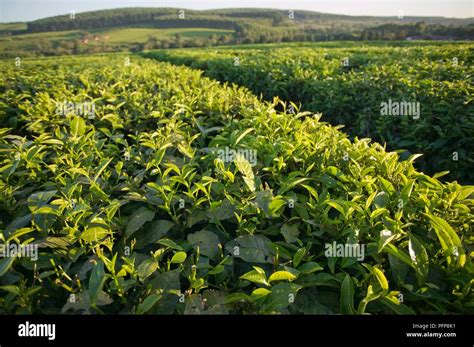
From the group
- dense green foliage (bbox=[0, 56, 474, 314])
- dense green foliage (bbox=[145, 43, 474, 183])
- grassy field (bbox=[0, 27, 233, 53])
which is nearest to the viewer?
dense green foliage (bbox=[0, 56, 474, 314])

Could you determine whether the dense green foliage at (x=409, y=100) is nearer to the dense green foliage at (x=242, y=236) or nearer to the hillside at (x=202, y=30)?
the dense green foliage at (x=242, y=236)

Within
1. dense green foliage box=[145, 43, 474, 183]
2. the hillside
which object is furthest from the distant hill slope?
dense green foliage box=[145, 43, 474, 183]

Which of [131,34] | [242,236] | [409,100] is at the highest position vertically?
[131,34]

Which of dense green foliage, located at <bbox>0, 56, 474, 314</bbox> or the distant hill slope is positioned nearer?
dense green foliage, located at <bbox>0, 56, 474, 314</bbox>

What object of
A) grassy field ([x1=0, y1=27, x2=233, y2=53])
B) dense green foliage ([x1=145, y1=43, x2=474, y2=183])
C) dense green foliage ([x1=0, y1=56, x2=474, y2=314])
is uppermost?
grassy field ([x1=0, y1=27, x2=233, y2=53])

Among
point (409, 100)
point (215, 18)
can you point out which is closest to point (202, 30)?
point (215, 18)

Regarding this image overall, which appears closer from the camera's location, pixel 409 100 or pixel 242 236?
pixel 242 236

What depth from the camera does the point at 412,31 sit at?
98.0ft

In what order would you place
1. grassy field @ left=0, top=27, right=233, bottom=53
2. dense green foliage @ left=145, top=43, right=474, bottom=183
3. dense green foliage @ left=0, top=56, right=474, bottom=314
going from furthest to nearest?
grassy field @ left=0, top=27, right=233, bottom=53 → dense green foliage @ left=145, top=43, right=474, bottom=183 → dense green foliage @ left=0, top=56, right=474, bottom=314

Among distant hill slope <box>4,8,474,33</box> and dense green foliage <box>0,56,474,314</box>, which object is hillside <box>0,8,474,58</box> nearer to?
distant hill slope <box>4,8,474,33</box>

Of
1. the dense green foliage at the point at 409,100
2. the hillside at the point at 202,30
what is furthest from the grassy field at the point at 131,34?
the dense green foliage at the point at 409,100

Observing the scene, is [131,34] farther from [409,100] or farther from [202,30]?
[409,100]
